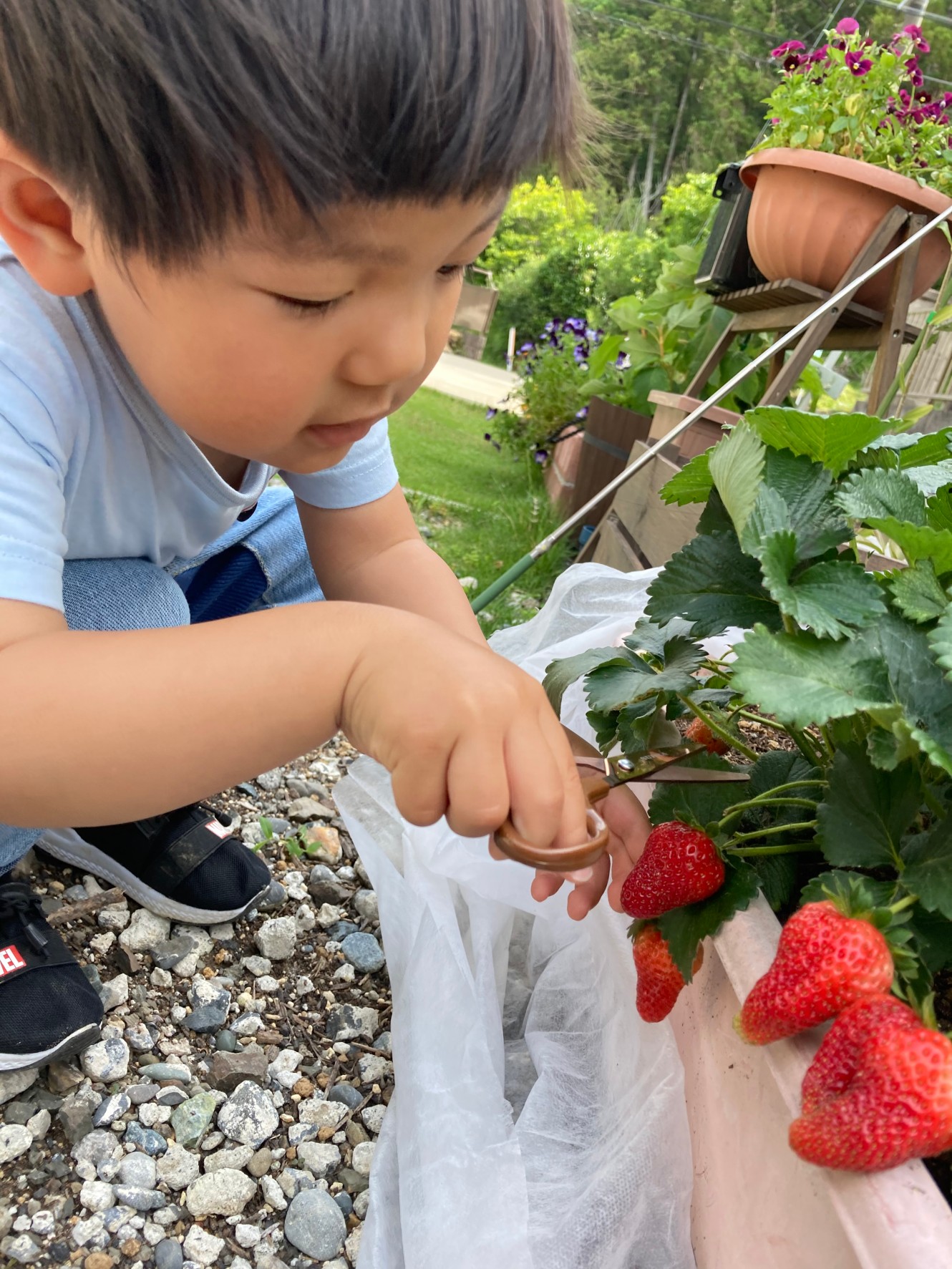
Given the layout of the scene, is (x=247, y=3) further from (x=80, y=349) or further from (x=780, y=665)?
(x=780, y=665)

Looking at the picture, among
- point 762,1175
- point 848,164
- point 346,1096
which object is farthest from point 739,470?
point 848,164

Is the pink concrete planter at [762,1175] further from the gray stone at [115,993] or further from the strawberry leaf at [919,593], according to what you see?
the gray stone at [115,993]

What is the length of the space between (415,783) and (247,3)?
46 cm

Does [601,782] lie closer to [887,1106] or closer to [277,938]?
[887,1106]

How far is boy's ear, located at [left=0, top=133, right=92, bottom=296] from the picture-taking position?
2.12 ft

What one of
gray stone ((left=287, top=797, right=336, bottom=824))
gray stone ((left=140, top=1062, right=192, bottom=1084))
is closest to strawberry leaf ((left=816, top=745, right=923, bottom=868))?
gray stone ((left=140, top=1062, right=192, bottom=1084))

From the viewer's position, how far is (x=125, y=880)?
109 cm

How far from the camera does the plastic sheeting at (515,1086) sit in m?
0.71

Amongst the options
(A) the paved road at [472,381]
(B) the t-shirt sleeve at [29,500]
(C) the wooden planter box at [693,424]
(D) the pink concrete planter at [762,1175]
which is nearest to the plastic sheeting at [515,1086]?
(D) the pink concrete planter at [762,1175]

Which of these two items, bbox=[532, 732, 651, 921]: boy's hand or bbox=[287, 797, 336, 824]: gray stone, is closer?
bbox=[532, 732, 651, 921]: boy's hand

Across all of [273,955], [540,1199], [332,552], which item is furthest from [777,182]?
[540,1199]

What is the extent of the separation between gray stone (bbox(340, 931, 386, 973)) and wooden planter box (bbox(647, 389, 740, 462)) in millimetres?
1122

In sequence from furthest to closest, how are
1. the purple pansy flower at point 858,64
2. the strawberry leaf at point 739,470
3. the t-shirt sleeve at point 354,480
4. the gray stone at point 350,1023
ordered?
1. the purple pansy flower at point 858,64
2. the t-shirt sleeve at point 354,480
3. the gray stone at point 350,1023
4. the strawberry leaf at point 739,470

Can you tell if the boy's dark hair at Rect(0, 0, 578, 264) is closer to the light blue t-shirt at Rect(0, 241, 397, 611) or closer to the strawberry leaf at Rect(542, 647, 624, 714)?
the light blue t-shirt at Rect(0, 241, 397, 611)
